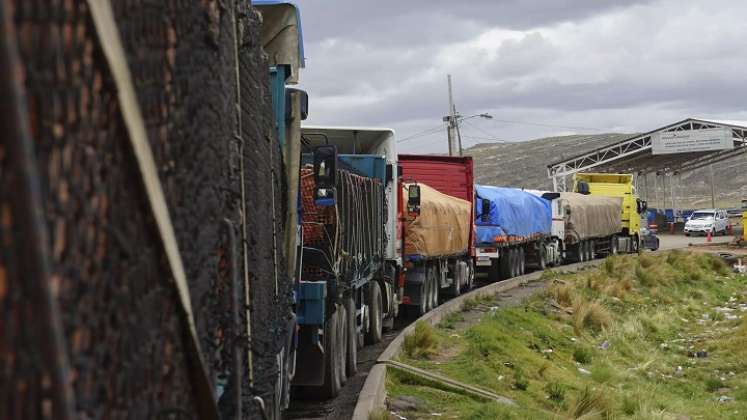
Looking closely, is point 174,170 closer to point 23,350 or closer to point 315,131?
point 23,350

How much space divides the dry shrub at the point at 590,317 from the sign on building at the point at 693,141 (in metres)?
45.2

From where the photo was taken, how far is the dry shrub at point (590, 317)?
2030cm

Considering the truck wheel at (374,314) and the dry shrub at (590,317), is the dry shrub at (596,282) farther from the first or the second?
the truck wheel at (374,314)

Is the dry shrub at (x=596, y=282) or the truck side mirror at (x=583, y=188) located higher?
the truck side mirror at (x=583, y=188)

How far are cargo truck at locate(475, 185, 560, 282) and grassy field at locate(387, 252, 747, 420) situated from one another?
2677 mm

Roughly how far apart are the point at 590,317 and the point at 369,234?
363 inches

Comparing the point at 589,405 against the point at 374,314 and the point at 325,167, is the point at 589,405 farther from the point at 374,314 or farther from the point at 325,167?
the point at 325,167

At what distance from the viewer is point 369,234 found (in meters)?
13.4

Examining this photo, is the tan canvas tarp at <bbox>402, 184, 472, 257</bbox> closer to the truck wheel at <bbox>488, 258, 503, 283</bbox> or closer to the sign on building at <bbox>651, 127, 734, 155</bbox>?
the truck wheel at <bbox>488, 258, 503, 283</bbox>

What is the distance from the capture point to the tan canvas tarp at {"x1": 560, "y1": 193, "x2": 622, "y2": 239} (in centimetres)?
3875

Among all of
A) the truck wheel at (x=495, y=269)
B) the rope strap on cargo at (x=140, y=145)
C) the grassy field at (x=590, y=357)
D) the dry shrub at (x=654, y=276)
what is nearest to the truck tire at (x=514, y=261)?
the truck wheel at (x=495, y=269)

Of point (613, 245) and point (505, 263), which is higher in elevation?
point (613, 245)

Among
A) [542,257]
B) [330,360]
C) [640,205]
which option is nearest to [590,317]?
[330,360]

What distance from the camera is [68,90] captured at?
1.57 meters
